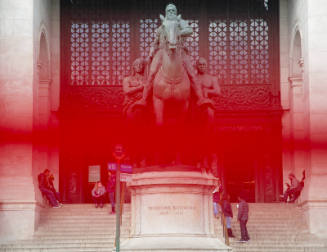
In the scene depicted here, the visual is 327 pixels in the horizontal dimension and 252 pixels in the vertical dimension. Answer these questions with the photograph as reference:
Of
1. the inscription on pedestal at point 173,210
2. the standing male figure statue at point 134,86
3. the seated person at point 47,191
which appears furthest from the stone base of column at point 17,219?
the inscription on pedestal at point 173,210

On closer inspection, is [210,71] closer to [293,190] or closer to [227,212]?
[293,190]

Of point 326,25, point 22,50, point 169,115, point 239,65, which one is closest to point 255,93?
point 239,65

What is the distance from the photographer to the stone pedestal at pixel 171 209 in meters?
17.3

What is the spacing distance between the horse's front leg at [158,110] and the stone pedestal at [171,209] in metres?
1.17

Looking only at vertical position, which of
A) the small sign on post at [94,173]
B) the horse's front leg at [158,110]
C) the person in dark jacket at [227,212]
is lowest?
the person in dark jacket at [227,212]

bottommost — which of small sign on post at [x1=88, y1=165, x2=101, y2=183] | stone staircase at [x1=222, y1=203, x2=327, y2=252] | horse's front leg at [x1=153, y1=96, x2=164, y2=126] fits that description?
stone staircase at [x1=222, y1=203, x2=327, y2=252]

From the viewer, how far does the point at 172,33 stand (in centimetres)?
1748

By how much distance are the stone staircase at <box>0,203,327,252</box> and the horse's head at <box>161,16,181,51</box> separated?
9596mm

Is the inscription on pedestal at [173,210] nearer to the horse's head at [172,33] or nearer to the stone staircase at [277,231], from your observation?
the horse's head at [172,33]

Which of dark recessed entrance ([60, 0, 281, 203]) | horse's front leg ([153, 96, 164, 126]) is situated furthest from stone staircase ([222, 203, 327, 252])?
horse's front leg ([153, 96, 164, 126])

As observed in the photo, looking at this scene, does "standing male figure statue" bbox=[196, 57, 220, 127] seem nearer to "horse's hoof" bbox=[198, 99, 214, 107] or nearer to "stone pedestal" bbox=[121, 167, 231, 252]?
"horse's hoof" bbox=[198, 99, 214, 107]

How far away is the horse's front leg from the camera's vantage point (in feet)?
59.4

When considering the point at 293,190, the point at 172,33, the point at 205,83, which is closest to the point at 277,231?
the point at 293,190

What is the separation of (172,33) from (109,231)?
11.3m
